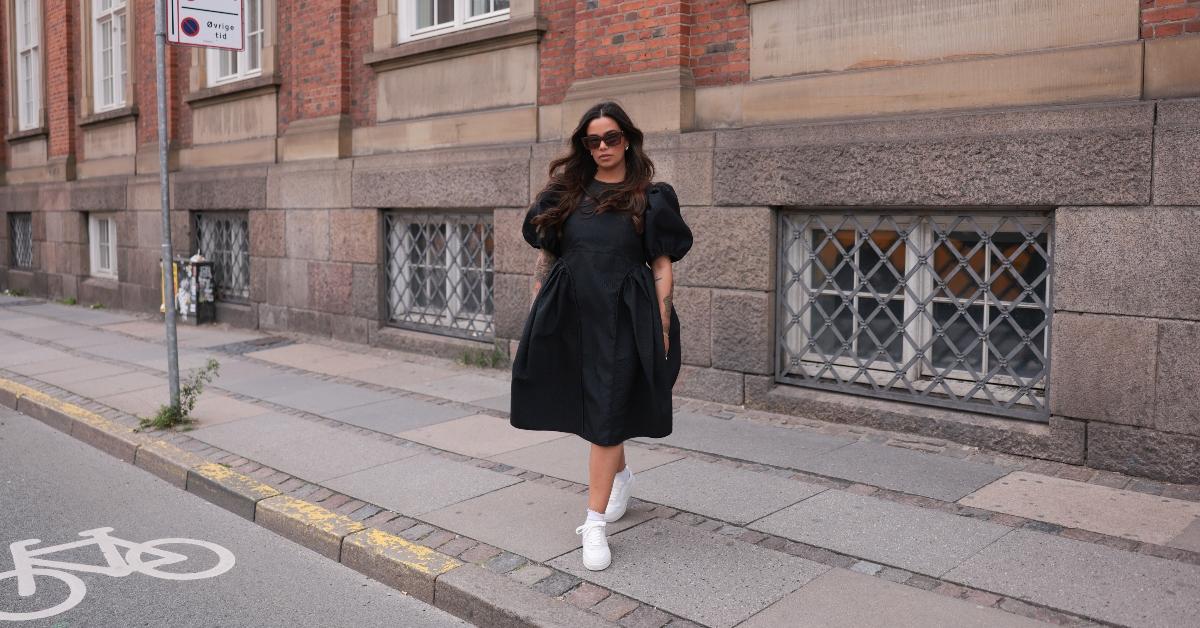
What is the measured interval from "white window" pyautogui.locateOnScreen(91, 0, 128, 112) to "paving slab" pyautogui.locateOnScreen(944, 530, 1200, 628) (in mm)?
15799

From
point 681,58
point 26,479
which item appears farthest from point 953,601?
point 26,479

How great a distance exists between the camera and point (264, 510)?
5.58 metres

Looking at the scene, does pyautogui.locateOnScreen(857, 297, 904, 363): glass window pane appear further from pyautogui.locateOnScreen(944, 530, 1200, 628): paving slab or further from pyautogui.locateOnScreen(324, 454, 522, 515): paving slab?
pyautogui.locateOnScreen(324, 454, 522, 515): paving slab

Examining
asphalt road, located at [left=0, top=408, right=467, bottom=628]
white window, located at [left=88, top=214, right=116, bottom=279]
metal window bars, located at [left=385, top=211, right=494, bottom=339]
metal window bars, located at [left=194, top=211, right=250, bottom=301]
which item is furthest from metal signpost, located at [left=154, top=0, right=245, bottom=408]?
white window, located at [left=88, top=214, right=116, bottom=279]

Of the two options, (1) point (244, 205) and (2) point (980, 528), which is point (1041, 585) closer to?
(2) point (980, 528)

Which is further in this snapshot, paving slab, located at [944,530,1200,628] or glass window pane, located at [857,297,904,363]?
glass window pane, located at [857,297,904,363]

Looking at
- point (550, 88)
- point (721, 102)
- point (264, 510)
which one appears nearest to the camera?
point (264, 510)

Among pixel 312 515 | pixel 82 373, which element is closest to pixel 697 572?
pixel 312 515

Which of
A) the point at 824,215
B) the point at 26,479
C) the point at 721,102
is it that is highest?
the point at 721,102

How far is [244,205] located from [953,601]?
36.1ft

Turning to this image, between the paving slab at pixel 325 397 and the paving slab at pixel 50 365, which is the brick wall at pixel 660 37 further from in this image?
the paving slab at pixel 50 365

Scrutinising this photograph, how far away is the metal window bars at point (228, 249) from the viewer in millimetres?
13500

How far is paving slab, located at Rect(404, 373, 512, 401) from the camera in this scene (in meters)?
8.51

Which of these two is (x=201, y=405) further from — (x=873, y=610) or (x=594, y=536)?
(x=873, y=610)
